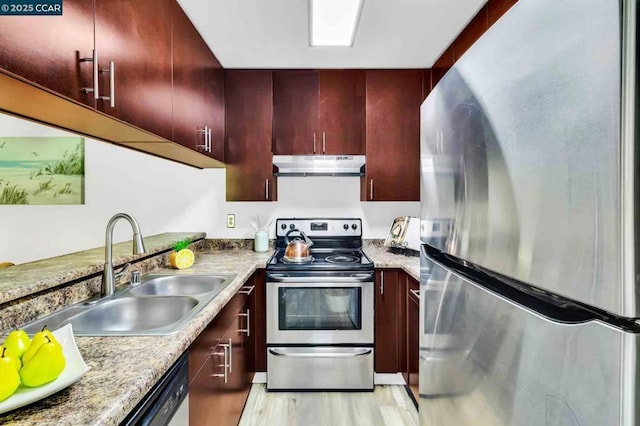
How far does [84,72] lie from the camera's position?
3.31 feet

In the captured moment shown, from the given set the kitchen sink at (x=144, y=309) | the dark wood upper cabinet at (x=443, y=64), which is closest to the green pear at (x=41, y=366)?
the kitchen sink at (x=144, y=309)

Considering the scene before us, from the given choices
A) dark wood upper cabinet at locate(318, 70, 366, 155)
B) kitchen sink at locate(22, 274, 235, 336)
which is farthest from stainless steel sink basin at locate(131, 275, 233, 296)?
dark wood upper cabinet at locate(318, 70, 366, 155)

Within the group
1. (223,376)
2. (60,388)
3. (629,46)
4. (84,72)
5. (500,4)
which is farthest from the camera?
(500,4)

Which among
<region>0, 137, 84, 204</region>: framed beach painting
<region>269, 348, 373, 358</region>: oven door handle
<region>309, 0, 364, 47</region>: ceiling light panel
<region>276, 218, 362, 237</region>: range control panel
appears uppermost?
<region>309, 0, 364, 47</region>: ceiling light panel

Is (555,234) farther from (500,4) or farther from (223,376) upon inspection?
(500,4)

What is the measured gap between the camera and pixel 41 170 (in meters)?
2.60

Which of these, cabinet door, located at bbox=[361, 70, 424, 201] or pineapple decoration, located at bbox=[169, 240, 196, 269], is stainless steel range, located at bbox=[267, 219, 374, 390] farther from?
cabinet door, located at bbox=[361, 70, 424, 201]

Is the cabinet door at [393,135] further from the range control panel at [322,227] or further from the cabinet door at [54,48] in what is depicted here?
the cabinet door at [54,48]

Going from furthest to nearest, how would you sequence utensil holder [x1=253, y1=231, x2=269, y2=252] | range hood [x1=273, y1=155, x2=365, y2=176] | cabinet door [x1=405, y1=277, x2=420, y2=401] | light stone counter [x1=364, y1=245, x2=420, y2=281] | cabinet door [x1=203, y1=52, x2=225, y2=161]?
utensil holder [x1=253, y1=231, x2=269, y2=252] < range hood [x1=273, y1=155, x2=365, y2=176] < cabinet door [x1=203, y1=52, x2=225, y2=161] < light stone counter [x1=364, y1=245, x2=420, y2=281] < cabinet door [x1=405, y1=277, x2=420, y2=401]

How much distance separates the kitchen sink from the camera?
1.12 m

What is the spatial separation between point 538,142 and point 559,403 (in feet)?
1.35

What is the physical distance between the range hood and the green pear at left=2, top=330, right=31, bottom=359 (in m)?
1.95

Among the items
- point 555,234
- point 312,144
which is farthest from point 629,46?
point 312,144

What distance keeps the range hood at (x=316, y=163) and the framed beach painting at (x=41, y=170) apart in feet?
5.28
